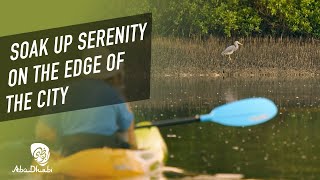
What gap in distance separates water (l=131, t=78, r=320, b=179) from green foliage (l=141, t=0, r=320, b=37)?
297 inches

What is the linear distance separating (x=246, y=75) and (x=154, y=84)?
10.6 ft

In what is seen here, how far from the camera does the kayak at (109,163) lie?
8.14 meters

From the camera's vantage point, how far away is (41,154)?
28.9 ft

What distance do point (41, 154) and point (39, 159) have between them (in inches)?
4.3

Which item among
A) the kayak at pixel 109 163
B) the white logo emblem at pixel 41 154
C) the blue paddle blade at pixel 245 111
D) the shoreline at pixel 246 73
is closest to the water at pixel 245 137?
the blue paddle blade at pixel 245 111

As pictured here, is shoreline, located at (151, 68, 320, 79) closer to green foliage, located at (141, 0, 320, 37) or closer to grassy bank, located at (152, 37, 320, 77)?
grassy bank, located at (152, 37, 320, 77)

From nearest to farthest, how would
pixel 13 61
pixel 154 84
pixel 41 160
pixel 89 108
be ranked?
pixel 89 108, pixel 41 160, pixel 13 61, pixel 154 84

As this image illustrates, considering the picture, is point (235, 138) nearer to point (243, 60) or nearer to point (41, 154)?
point (41, 154)

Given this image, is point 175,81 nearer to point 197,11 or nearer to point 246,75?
point 246,75

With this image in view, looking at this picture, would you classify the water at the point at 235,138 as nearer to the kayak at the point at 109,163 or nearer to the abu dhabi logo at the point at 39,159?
the abu dhabi logo at the point at 39,159

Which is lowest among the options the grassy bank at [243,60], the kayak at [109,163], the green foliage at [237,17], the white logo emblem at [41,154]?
the kayak at [109,163]

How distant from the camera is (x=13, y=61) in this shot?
13.1 meters

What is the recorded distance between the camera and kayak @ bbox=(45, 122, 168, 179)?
8.14 meters

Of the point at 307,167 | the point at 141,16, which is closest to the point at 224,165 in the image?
the point at 307,167
